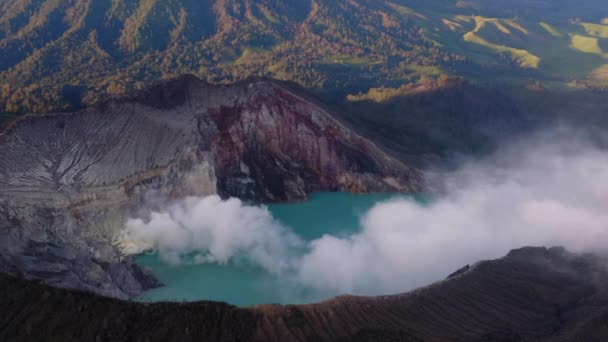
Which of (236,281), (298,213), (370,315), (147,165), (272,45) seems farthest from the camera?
(272,45)

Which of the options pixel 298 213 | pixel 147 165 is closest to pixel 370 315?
pixel 298 213

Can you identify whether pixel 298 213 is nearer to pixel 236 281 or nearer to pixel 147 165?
pixel 147 165

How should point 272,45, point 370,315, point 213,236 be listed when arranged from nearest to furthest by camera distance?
point 370,315 < point 213,236 < point 272,45

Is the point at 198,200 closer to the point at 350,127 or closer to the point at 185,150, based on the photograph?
the point at 185,150

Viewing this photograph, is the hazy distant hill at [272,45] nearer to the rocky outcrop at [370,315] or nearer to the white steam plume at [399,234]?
the white steam plume at [399,234]

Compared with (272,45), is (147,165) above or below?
below

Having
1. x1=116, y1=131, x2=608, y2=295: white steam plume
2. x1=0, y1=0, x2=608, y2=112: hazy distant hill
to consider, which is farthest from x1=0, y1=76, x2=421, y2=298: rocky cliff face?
x1=0, y1=0, x2=608, y2=112: hazy distant hill
